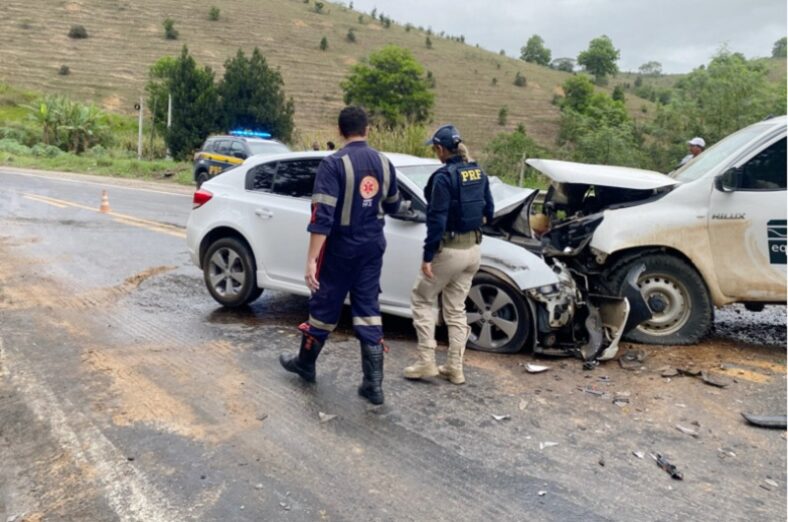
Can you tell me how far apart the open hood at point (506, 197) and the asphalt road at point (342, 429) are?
129 cm

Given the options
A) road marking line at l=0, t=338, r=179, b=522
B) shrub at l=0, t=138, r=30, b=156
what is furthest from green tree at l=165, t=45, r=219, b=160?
road marking line at l=0, t=338, r=179, b=522

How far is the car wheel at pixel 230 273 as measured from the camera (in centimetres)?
624

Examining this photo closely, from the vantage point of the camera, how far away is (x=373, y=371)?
427cm

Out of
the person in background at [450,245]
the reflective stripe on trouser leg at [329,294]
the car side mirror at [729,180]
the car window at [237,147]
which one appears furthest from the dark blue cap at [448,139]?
the car window at [237,147]

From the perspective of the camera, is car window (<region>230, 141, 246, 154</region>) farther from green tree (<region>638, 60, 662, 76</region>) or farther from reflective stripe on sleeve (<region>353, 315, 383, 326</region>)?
green tree (<region>638, 60, 662, 76</region>)

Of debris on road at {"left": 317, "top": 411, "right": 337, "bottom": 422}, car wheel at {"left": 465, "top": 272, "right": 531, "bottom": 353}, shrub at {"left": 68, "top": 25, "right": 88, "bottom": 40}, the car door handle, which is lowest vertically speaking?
debris on road at {"left": 317, "top": 411, "right": 337, "bottom": 422}

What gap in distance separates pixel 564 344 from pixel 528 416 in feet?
4.42

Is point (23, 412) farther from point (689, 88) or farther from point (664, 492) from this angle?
point (689, 88)

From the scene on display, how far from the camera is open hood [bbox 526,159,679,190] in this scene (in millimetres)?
5906

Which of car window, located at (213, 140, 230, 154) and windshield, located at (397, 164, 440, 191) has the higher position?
car window, located at (213, 140, 230, 154)

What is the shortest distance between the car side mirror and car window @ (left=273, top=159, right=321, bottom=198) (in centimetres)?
354

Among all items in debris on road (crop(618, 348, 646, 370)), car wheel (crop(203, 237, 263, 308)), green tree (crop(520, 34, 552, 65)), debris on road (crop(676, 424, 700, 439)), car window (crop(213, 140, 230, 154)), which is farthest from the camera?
green tree (crop(520, 34, 552, 65))

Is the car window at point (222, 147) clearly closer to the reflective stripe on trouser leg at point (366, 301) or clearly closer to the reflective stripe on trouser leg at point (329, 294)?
the reflective stripe on trouser leg at point (329, 294)

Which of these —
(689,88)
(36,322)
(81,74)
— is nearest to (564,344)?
(36,322)
